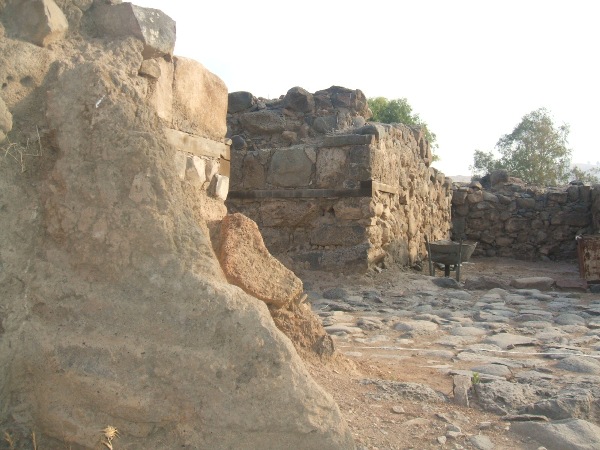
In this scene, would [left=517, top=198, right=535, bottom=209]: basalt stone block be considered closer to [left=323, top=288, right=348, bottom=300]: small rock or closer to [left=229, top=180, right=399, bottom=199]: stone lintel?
[left=229, top=180, right=399, bottom=199]: stone lintel

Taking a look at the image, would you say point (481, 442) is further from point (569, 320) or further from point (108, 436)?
point (569, 320)

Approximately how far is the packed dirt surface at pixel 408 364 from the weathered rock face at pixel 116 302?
22.9 inches

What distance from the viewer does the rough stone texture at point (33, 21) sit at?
2.18 metres

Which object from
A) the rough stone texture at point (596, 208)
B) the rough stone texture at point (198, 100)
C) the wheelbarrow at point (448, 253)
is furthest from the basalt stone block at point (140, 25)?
the rough stone texture at point (596, 208)

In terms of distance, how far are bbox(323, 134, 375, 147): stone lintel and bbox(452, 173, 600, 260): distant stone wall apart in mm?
6374

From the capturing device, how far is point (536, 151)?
2616cm

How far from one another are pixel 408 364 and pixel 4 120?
2526 millimetres

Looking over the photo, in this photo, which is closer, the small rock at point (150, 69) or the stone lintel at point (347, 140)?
the small rock at point (150, 69)

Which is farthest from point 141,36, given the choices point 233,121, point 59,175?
point 233,121

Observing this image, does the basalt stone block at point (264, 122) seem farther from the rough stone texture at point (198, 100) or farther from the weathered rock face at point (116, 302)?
the weathered rock face at point (116, 302)

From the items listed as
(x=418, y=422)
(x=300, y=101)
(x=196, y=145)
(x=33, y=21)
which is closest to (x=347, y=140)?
(x=300, y=101)

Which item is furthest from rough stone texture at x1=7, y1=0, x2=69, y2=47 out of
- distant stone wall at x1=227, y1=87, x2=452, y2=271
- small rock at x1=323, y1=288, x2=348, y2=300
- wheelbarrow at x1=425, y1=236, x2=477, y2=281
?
wheelbarrow at x1=425, y1=236, x2=477, y2=281

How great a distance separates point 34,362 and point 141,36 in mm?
1431

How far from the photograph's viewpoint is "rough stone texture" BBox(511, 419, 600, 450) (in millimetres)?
2254
